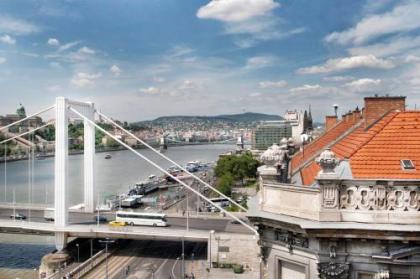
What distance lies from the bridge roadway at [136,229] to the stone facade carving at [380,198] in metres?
29.2

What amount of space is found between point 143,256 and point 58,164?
42.1 feet

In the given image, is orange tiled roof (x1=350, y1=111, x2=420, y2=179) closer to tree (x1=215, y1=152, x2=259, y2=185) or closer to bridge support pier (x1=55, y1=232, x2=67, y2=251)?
bridge support pier (x1=55, y1=232, x2=67, y2=251)

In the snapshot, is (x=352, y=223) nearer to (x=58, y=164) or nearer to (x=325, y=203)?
(x=325, y=203)

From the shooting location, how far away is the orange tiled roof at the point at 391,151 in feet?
32.6

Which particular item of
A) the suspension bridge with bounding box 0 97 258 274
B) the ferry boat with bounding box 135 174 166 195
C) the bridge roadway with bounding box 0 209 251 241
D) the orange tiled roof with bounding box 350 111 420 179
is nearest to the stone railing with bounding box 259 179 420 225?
the orange tiled roof with bounding box 350 111 420 179

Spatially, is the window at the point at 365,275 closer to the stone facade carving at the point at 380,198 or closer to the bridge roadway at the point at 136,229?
the stone facade carving at the point at 380,198

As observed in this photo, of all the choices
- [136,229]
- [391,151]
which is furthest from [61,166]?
[391,151]

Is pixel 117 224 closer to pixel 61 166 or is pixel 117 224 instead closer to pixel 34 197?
pixel 61 166

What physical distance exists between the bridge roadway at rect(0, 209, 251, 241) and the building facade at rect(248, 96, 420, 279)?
2817 centimetres

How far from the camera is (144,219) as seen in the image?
143 feet

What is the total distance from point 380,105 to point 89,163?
145ft

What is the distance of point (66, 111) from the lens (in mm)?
49594

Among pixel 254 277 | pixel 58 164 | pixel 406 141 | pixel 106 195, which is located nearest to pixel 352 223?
pixel 406 141

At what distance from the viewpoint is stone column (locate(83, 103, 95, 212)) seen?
53094 mm
